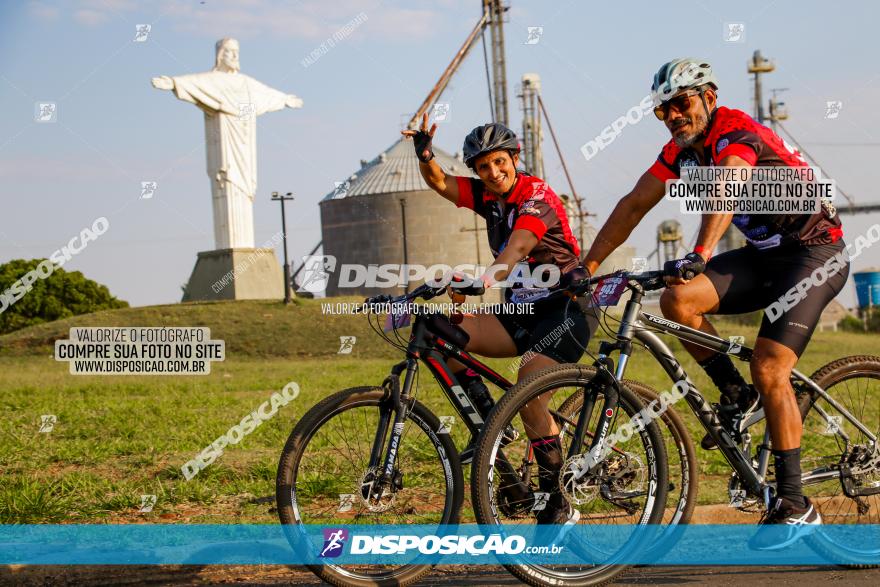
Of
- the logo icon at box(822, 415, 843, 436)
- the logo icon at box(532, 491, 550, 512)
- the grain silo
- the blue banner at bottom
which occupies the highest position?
the grain silo

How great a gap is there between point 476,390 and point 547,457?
0.47 m

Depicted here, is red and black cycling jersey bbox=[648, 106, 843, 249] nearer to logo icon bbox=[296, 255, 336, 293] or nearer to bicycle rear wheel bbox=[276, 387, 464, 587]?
bicycle rear wheel bbox=[276, 387, 464, 587]

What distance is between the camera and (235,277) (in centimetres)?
4125

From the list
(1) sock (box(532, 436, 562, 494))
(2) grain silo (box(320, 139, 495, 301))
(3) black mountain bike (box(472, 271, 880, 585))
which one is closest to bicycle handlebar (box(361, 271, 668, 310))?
(3) black mountain bike (box(472, 271, 880, 585))

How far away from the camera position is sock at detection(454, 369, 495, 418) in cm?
500

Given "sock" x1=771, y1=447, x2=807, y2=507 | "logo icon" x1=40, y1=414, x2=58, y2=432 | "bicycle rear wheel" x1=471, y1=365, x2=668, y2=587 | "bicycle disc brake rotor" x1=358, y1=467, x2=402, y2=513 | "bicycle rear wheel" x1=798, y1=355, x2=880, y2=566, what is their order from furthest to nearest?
"logo icon" x1=40, y1=414, x2=58, y2=432
"bicycle rear wheel" x1=798, y1=355, x2=880, y2=566
"sock" x1=771, y1=447, x2=807, y2=507
"bicycle disc brake rotor" x1=358, y1=467, x2=402, y2=513
"bicycle rear wheel" x1=471, y1=365, x2=668, y2=587

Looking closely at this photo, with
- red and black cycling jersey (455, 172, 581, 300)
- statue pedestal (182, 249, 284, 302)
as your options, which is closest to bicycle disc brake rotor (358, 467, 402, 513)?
red and black cycling jersey (455, 172, 581, 300)

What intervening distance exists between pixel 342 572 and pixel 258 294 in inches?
1531

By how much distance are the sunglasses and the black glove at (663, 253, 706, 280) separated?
800 mm

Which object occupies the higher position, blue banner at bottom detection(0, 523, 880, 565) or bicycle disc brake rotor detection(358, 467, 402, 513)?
bicycle disc brake rotor detection(358, 467, 402, 513)

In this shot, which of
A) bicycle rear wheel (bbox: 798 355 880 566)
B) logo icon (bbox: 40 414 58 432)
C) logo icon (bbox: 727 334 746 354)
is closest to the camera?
logo icon (bbox: 727 334 746 354)

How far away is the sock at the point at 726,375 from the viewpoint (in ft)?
16.9

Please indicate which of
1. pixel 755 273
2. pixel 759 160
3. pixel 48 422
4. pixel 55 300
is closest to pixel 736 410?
pixel 755 273

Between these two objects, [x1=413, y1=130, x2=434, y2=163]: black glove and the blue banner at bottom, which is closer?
the blue banner at bottom
